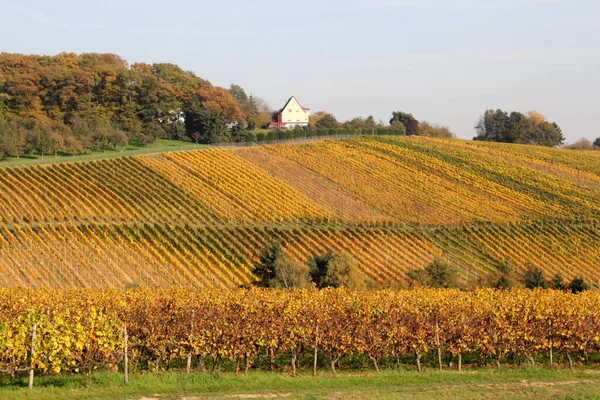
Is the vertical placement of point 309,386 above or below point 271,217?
below

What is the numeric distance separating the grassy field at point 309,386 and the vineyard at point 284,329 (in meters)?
0.63

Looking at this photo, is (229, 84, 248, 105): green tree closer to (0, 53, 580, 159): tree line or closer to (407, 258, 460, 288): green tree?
(0, 53, 580, 159): tree line

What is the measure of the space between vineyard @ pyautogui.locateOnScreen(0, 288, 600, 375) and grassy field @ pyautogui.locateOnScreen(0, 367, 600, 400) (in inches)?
24.9

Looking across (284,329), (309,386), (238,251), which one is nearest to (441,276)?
(238,251)

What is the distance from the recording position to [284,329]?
18.9 metres

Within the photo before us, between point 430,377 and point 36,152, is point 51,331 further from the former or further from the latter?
point 36,152

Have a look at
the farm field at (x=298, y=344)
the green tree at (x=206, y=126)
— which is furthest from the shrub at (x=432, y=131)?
the farm field at (x=298, y=344)

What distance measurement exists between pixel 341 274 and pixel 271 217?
50.6 ft

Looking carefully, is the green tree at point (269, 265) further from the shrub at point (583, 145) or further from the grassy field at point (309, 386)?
the shrub at point (583, 145)

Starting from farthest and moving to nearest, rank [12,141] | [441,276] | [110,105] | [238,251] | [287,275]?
1. [110,105]
2. [12,141]
3. [238,251]
4. [441,276]
5. [287,275]

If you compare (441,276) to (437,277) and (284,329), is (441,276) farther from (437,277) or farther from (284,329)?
(284,329)

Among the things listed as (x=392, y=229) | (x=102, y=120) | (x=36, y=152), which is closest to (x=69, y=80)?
(x=102, y=120)


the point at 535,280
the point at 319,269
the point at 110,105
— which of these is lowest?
the point at 535,280

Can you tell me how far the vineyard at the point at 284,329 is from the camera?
55.5 feet
